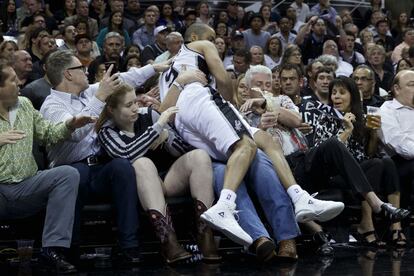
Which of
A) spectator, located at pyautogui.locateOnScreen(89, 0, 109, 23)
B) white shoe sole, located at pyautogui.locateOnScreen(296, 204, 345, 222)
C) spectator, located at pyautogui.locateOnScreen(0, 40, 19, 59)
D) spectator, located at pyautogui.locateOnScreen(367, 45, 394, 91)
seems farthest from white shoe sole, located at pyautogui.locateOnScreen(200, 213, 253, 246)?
spectator, located at pyautogui.locateOnScreen(89, 0, 109, 23)

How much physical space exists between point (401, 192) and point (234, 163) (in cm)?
185

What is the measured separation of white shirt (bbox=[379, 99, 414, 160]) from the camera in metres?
7.62

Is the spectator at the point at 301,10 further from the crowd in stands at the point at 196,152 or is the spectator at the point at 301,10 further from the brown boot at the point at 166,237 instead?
the brown boot at the point at 166,237

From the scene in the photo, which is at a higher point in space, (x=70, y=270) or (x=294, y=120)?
(x=294, y=120)

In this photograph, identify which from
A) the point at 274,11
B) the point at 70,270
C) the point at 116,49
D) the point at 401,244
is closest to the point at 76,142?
the point at 70,270

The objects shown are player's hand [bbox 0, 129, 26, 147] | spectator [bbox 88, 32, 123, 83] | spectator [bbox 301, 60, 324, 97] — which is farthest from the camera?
spectator [bbox 88, 32, 123, 83]

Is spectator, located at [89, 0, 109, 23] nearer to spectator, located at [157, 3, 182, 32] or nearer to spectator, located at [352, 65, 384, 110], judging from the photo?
spectator, located at [157, 3, 182, 32]

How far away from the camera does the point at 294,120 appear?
7445 millimetres

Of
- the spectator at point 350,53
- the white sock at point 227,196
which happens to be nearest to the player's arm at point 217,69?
the white sock at point 227,196

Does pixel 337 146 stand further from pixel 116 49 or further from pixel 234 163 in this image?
pixel 116 49

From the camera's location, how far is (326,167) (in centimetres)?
710

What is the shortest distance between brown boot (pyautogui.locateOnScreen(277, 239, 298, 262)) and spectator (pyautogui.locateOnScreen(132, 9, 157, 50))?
23.1 ft

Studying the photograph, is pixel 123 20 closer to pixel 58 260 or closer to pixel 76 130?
pixel 76 130

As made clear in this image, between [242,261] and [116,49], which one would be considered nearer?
[242,261]
